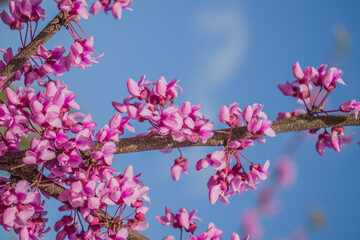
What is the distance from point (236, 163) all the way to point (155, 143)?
311 millimetres

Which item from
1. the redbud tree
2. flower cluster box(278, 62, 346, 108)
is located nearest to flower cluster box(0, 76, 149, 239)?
the redbud tree

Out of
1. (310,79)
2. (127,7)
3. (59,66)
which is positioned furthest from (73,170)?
(310,79)

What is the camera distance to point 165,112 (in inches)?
48.9

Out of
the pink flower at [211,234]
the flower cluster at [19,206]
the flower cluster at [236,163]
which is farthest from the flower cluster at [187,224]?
the flower cluster at [19,206]

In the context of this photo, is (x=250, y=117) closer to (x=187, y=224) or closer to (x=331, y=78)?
(x=331, y=78)

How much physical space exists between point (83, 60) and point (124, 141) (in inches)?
15.4

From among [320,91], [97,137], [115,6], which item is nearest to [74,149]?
[97,137]

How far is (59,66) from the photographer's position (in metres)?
1.45

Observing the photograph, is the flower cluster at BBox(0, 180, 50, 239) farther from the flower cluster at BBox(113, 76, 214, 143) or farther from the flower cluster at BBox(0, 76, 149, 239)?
the flower cluster at BBox(113, 76, 214, 143)

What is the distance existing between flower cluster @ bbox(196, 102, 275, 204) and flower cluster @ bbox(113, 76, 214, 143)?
93mm

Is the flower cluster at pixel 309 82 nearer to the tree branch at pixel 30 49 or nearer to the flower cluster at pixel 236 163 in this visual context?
the flower cluster at pixel 236 163

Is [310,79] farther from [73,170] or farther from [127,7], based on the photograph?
[73,170]

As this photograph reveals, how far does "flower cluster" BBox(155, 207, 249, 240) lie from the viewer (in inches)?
54.4

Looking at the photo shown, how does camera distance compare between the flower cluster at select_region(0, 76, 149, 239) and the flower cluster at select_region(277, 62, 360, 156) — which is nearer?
the flower cluster at select_region(0, 76, 149, 239)
